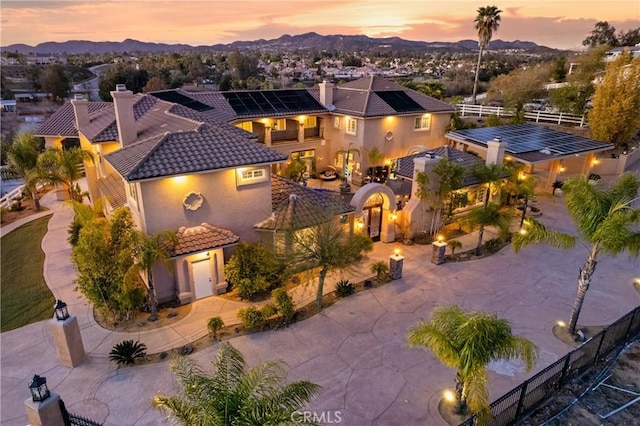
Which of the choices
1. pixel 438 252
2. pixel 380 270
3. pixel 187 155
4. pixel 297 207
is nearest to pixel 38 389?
pixel 187 155

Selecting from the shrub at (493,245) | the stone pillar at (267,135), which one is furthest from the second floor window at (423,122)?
the shrub at (493,245)

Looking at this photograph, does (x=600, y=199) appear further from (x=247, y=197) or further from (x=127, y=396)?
(x=127, y=396)

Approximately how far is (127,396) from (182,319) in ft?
13.7

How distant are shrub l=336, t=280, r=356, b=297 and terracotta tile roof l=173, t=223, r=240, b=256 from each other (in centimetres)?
Result: 510

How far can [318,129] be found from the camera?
35312mm

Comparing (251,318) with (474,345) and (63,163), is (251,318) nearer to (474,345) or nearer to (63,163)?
(474,345)

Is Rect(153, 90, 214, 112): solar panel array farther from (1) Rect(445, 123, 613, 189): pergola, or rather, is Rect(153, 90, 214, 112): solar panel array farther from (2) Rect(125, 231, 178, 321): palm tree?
(1) Rect(445, 123, 613, 189): pergola

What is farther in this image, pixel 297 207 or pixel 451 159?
pixel 451 159

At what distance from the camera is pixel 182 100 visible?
2986cm

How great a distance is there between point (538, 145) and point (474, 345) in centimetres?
2560

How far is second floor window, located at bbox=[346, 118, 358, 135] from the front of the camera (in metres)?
32.3

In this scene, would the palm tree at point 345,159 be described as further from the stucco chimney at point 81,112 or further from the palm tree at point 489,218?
the stucco chimney at point 81,112

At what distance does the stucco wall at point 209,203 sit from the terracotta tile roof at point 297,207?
0.76 m

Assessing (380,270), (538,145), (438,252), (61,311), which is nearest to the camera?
(61,311)
